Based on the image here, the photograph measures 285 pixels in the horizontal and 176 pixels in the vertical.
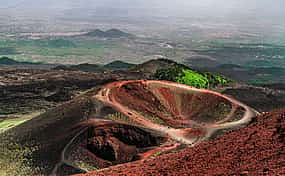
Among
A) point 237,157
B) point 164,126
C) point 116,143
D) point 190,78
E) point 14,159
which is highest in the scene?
point 237,157

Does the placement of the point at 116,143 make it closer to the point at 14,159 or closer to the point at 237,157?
the point at 14,159

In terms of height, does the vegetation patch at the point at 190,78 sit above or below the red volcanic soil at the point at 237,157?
below

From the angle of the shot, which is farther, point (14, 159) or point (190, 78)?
point (190, 78)

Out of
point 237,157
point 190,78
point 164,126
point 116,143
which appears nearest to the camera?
point 237,157

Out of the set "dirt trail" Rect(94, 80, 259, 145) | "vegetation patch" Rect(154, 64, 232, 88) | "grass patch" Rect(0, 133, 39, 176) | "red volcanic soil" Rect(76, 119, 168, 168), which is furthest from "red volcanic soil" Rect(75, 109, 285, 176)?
"vegetation patch" Rect(154, 64, 232, 88)

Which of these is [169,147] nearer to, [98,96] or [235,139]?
[98,96]

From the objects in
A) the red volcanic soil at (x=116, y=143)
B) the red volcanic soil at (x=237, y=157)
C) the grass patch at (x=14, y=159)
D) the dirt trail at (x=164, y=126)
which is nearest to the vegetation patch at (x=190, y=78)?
the dirt trail at (x=164, y=126)

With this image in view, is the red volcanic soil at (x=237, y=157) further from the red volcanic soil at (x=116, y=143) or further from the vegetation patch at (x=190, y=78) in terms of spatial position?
the vegetation patch at (x=190, y=78)

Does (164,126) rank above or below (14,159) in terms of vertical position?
above

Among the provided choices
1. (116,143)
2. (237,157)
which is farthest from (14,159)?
(237,157)
